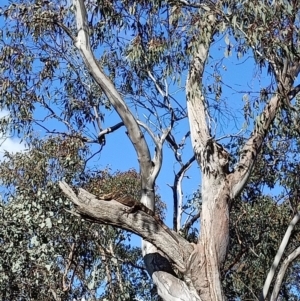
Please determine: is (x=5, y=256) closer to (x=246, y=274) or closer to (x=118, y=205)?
(x=118, y=205)

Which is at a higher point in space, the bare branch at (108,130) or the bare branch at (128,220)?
the bare branch at (108,130)

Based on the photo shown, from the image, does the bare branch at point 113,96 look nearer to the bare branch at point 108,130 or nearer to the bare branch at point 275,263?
the bare branch at point 108,130

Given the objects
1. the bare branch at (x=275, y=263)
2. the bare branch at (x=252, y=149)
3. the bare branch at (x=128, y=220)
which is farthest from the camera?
the bare branch at (x=275, y=263)

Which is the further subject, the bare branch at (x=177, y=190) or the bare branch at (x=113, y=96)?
the bare branch at (x=177, y=190)

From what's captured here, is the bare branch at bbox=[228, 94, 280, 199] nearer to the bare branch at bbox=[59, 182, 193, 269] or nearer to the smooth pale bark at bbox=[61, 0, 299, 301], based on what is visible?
the smooth pale bark at bbox=[61, 0, 299, 301]

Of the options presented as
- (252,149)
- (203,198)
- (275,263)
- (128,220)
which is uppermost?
(252,149)

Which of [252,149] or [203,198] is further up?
[252,149]

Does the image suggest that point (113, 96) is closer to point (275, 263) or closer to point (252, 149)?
point (252, 149)

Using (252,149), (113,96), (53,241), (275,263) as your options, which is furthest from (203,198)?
(53,241)

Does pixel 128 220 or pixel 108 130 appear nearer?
pixel 128 220

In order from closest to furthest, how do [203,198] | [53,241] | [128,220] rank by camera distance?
[128,220], [203,198], [53,241]

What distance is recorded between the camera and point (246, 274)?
1149 centimetres

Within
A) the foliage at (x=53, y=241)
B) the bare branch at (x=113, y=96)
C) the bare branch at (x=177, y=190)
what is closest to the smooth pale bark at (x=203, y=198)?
the bare branch at (x=113, y=96)

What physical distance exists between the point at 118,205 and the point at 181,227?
10.8ft
